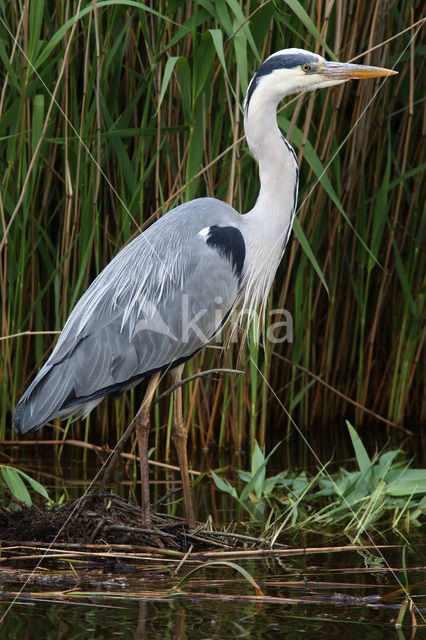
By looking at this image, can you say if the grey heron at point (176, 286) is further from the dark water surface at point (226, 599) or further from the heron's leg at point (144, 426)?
the dark water surface at point (226, 599)

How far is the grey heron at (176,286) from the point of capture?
342 cm

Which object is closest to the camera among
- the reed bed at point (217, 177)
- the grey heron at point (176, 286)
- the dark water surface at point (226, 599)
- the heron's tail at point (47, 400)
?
the dark water surface at point (226, 599)

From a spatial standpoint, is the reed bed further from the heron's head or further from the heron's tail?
the heron's tail

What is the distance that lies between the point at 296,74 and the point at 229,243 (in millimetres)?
670

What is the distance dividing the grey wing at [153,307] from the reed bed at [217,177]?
9.8 inches

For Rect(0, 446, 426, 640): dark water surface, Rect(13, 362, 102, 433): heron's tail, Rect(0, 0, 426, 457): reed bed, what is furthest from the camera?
Rect(0, 0, 426, 457): reed bed

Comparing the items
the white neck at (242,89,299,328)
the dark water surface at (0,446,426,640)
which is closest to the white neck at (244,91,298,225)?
the white neck at (242,89,299,328)

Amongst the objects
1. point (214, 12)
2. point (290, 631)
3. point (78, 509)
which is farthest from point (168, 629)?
point (214, 12)

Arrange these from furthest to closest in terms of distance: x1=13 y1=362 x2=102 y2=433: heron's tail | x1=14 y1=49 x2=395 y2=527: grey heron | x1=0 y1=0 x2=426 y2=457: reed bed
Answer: x1=0 y1=0 x2=426 y2=457: reed bed < x1=14 y1=49 x2=395 y2=527: grey heron < x1=13 y1=362 x2=102 y2=433: heron's tail

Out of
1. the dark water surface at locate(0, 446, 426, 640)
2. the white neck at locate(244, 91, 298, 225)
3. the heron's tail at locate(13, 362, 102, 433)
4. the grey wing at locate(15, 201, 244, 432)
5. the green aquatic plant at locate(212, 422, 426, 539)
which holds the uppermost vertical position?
the white neck at locate(244, 91, 298, 225)

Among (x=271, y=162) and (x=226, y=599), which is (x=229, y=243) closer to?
(x=271, y=162)

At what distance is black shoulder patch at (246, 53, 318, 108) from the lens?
3.42m

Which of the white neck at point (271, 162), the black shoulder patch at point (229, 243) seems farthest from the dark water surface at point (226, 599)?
the white neck at point (271, 162)

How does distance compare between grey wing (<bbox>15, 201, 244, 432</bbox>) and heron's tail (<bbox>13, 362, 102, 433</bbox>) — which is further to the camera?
grey wing (<bbox>15, 201, 244, 432</bbox>)
